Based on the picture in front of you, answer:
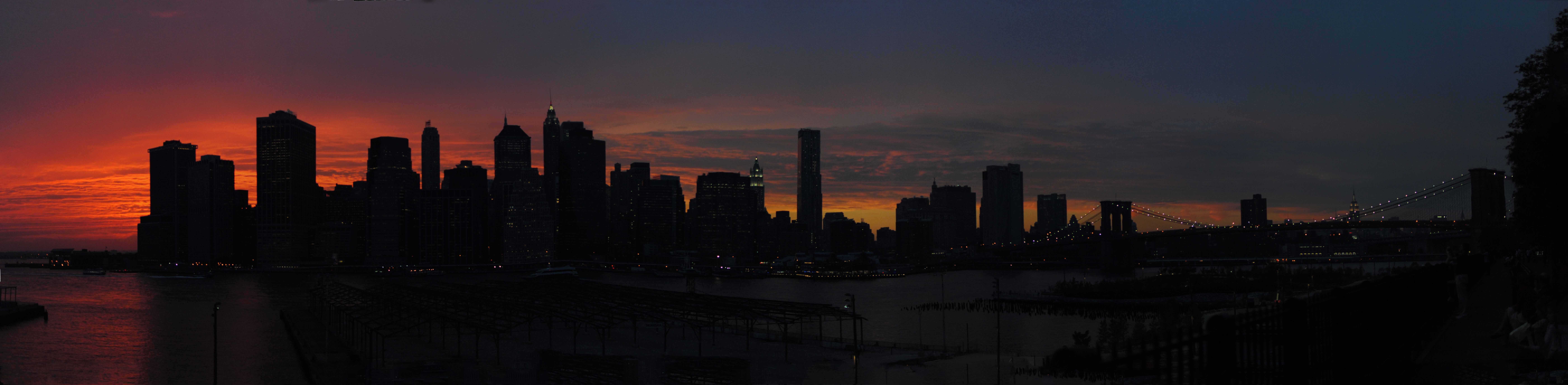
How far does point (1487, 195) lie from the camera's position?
2655 inches

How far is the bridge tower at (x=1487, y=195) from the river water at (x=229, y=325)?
95.2ft

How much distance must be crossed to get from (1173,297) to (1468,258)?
246ft

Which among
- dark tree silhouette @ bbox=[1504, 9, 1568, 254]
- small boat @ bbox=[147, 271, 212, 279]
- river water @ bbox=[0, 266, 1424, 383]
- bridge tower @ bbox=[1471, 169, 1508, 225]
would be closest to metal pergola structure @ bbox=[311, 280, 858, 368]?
river water @ bbox=[0, 266, 1424, 383]

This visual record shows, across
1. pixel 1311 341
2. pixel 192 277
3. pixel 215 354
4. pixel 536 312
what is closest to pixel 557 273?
pixel 192 277

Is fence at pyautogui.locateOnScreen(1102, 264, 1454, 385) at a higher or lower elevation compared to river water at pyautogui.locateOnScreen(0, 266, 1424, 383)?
higher

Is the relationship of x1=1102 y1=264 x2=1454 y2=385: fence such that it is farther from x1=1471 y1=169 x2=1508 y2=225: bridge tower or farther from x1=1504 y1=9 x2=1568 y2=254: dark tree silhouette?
x1=1471 y1=169 x2=1508 y2=225: bridge tower

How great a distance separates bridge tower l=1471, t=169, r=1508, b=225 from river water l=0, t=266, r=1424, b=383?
29010 mm

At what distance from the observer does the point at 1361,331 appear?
819cm

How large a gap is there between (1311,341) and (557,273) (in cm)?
17339

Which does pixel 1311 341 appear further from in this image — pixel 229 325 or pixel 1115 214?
pixel 1115 214

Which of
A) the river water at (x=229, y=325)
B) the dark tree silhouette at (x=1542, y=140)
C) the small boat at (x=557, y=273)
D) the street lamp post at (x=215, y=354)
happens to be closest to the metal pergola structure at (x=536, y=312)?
the river water at (x=229, y=325)

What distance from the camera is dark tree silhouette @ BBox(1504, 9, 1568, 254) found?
1284cm

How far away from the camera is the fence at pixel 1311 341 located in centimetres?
468

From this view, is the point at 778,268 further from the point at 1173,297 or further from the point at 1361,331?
the point at 1361,331
